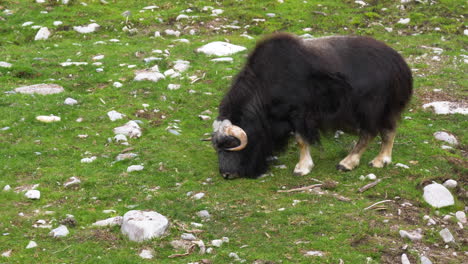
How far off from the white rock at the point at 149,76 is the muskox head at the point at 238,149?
4.23 m

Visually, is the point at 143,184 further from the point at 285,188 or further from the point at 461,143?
the point at 461,143

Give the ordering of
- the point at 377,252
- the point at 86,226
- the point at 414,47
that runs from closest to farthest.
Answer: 1. the point at 377,252
2. the point at 86,226
3. the point at 414,47

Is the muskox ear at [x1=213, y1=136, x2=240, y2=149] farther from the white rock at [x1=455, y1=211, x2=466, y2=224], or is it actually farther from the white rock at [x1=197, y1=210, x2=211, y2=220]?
the white rock at [x1=455, y1=211, x2=466, y2=224]

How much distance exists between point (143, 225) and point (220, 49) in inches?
358

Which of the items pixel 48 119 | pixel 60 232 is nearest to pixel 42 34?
pixel 48 119

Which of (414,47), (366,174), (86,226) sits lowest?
(414,47)

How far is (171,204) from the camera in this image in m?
7.70

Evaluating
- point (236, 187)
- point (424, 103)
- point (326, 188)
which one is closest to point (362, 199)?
point (326, 188)

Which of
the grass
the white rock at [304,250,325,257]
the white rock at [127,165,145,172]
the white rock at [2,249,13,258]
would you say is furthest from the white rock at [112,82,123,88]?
the white rock at [304,250,325,257]

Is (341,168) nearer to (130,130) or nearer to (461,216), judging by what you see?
(461,216)

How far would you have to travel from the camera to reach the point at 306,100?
889cm

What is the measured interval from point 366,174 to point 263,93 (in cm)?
208

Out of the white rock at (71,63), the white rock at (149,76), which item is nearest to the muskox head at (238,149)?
the white rock at (149,76)

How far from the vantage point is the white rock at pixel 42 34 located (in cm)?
1681
